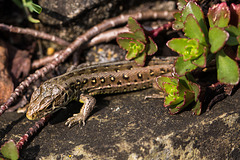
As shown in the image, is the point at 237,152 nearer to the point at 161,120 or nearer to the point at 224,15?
the point at 161,120

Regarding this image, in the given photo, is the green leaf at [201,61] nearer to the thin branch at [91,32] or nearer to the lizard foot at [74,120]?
the lizard foot at [74,120]

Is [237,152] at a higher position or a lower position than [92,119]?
lower

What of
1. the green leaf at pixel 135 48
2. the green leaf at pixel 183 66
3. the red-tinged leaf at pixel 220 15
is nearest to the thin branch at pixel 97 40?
the green leaf at pixel 135 48

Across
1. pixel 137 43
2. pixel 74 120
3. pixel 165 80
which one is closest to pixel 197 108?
pixel 165 80

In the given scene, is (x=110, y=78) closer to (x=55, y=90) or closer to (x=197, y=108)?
(x=55, y=90)

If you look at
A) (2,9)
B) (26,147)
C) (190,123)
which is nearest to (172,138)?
(190,123)

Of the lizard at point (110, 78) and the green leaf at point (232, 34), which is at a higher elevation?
A: the green leaf at point (232, 34)
